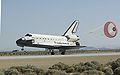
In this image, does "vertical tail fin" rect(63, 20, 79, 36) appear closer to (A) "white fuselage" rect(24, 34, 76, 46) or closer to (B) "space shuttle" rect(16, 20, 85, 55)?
(B) "space shuttle" rect(16, 20, 85, 55)

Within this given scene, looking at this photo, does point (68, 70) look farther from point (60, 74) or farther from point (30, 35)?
point (30, 35)

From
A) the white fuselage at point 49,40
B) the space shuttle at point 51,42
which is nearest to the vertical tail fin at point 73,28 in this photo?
the space shuttle at point 51,42

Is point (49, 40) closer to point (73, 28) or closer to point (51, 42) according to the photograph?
point (51, 42)

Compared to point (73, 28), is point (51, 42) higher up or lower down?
lower down

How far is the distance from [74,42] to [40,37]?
49.7 ft

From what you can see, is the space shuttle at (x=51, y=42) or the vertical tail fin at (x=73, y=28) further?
the vertical tail fin at (x=73, y=28)

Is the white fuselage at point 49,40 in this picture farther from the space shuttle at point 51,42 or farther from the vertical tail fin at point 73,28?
the vertical tail fin at point 73,28

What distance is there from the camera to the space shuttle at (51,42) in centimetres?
7621

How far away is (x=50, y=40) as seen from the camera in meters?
80.9

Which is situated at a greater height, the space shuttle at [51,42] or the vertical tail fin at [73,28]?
the vertical tail fin at [73,28]

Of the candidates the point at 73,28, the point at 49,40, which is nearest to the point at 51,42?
the point at 49,40

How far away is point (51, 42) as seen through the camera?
80812mm

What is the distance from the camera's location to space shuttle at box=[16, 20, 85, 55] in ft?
250

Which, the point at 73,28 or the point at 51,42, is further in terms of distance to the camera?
the point at 73,28
